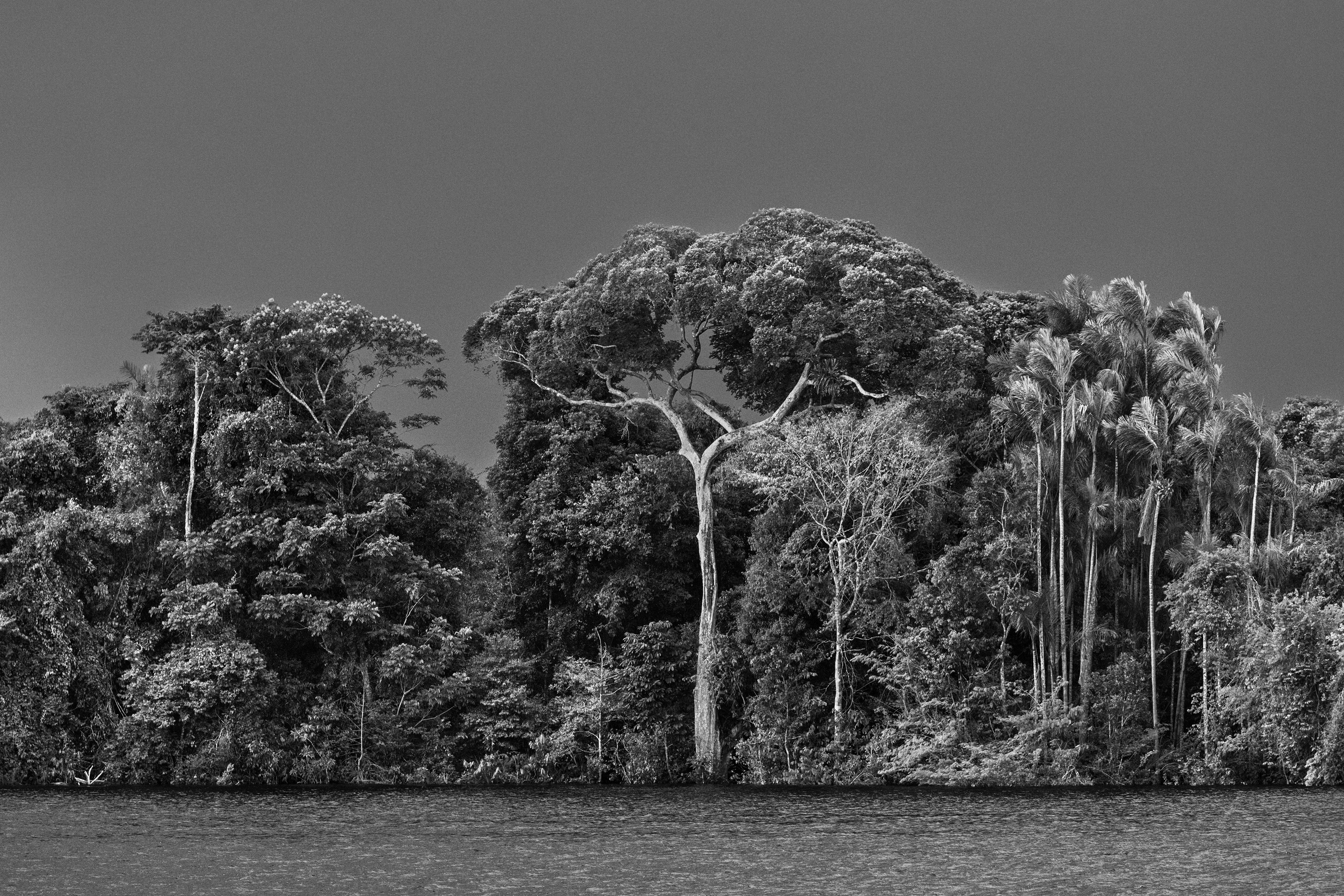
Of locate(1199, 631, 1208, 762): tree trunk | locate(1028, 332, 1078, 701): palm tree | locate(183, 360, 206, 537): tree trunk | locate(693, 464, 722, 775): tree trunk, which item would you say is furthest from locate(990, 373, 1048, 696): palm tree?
locate(183, 360, 206, 537): tree trunk

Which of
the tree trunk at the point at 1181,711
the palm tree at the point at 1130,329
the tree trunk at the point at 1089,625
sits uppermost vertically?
the palm tree at the point at 1130,329

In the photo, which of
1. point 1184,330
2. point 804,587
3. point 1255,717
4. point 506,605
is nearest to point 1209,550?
point 1255,717

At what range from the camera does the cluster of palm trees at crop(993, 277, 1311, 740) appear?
108 feet

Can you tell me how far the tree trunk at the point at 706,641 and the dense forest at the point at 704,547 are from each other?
0.10 m

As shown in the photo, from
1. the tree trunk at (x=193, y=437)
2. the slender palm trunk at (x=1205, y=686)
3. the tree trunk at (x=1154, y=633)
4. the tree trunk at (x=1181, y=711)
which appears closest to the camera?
the slender palm trunk at (x=1205, y=686)

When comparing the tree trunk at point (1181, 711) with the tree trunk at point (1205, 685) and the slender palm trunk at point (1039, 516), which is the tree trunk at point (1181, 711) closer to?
the tree trunk at point (1205, 685)

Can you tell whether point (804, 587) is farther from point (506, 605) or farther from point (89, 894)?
point (89, 894)

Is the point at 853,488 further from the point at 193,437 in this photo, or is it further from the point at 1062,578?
the point at 193,437

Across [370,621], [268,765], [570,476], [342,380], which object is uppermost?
[342,380]

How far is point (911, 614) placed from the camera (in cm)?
3388

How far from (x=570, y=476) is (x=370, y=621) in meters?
7.12

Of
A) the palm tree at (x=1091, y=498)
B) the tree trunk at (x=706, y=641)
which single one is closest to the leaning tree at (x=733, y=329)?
the tree trunk at (x=706, y=641)

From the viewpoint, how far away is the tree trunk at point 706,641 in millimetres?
36438

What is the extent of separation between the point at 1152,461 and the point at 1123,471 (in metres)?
1.25
